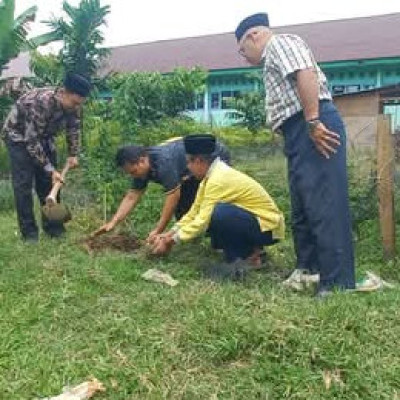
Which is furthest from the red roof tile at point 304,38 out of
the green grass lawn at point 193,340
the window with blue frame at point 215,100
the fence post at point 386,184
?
the green grass lawn at point 193,340

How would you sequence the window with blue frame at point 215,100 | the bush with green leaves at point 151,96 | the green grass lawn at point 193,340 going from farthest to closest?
the window with blue frame at point 215,100 → the bush with green leaves at point 151,96 → the green grass lawn at point 193,340

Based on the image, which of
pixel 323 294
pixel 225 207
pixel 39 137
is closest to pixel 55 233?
pixel 39 137

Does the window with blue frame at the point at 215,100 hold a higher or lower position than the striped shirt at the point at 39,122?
lower

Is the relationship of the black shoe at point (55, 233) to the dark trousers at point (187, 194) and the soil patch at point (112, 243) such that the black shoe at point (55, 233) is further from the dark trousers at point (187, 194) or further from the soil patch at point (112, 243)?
the dark trousers at point (187, 194)

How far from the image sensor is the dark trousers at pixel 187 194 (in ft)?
18.6

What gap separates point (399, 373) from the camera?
3021 mm

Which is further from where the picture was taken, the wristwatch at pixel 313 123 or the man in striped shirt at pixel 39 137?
the man in striped shirt at pixel 39 137

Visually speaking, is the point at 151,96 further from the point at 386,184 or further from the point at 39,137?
the point at 386,184

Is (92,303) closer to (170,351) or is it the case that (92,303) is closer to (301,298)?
(170,351)

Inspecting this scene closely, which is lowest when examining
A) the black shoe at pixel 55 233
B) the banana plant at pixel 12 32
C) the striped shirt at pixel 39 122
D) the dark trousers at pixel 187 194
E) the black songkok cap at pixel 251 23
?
the black shoe at pixel 55 233

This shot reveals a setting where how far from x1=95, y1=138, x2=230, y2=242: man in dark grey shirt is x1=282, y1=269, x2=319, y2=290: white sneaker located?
3.88 feet

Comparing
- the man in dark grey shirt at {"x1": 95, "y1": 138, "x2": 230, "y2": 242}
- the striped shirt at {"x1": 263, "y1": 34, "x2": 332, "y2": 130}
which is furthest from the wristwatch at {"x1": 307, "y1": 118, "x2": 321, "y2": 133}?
the man in dark grey shirt at {"x1": 95, "y1": 138, "x2": 230, "y2": 242}

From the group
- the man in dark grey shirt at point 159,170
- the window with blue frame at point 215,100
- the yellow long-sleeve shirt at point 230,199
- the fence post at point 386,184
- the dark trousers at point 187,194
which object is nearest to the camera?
the yellow long-sleeve shirt at point 230,199

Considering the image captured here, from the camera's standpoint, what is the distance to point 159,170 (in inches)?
207
